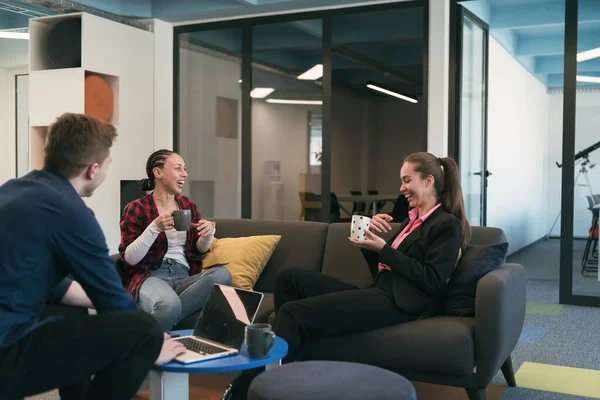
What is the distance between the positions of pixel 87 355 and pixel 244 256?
5.46 ft

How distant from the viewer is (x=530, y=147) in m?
8.12

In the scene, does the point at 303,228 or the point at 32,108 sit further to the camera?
the point at 32,108

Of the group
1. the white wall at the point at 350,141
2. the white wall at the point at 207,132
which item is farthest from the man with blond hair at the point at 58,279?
the white wall at the point at 207,132

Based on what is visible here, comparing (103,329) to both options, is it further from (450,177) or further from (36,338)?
(450,177)

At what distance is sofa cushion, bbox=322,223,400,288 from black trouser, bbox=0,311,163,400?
1.57m

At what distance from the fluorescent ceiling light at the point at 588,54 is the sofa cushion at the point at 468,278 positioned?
2828 mm

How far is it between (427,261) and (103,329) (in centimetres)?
143

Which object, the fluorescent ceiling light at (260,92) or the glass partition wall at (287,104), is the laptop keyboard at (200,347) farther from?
the fluorescent ceiling light at (260,92)

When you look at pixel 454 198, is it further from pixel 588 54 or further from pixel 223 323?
pixel 588 54

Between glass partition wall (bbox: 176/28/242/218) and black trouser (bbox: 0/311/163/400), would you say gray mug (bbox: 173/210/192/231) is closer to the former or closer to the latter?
black trouser (bbox: 0/311/163/400)

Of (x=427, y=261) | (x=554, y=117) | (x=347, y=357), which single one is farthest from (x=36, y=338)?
(x=554, y=117)

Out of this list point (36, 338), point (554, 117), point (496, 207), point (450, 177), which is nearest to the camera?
point (36, 338)

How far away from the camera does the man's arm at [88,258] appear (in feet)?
6.29

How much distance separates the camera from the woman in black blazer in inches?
112
